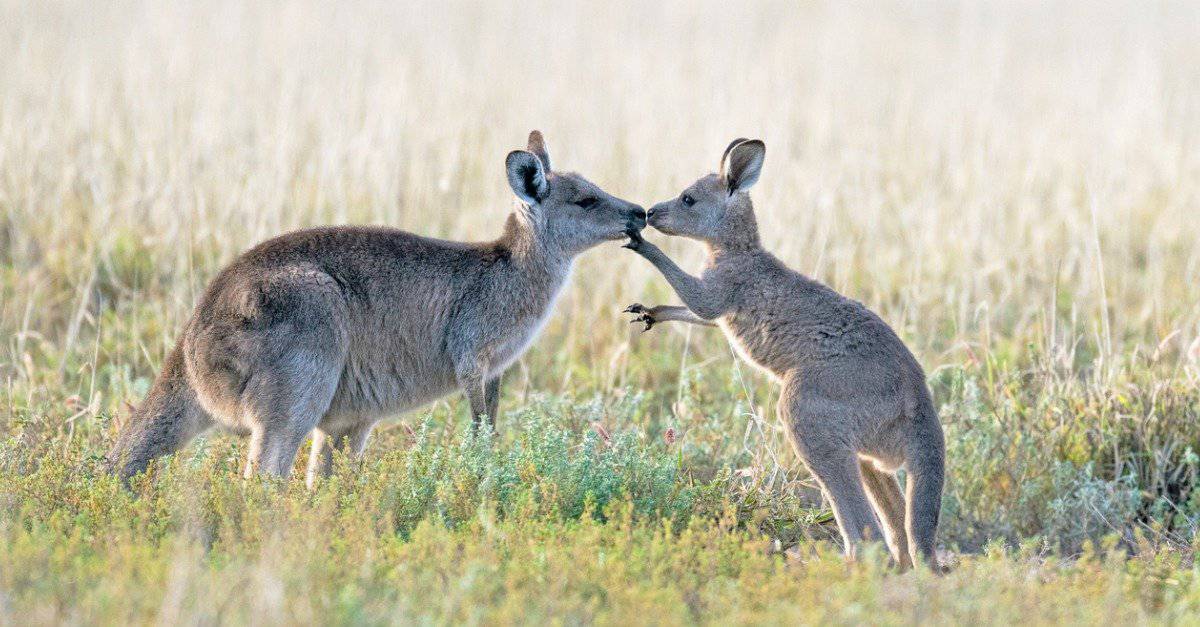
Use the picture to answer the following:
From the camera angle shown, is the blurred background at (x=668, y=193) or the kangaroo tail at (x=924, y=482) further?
the blurred background at (x=668, y=193)

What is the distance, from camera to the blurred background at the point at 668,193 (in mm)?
7020

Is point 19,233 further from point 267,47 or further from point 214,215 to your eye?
point 267,47

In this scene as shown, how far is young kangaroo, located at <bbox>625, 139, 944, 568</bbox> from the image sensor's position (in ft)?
17.9

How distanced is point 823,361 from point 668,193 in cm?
493

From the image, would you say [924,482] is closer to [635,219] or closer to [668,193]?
[635,219]

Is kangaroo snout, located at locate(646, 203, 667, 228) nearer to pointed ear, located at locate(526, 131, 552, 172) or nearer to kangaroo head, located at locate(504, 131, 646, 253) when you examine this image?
kangaroo head, located at locate(504, 131, 646, 253)

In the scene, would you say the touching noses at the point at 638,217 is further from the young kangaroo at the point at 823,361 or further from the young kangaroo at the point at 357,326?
the young kangaroo at the point at 823,361

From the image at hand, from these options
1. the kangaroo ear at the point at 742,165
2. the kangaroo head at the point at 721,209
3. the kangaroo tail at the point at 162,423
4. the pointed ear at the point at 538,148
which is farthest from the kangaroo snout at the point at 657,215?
the kangaroo tail at the point at 162,423

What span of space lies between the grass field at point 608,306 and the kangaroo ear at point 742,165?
1.12 m

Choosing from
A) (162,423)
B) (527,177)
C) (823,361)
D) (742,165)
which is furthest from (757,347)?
(162,423)

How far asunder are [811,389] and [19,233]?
5.68 m

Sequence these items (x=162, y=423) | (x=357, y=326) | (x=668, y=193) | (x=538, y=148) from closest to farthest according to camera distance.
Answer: (x=162, y=423) < (x=357, y=326) < (x=538, y=148) < (x=668, y=193)

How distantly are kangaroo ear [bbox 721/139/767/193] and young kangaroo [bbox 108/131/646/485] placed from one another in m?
0.44

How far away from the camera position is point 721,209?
21.1ft
